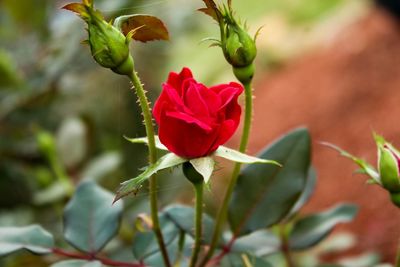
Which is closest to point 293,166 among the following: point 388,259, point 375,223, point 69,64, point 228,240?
point 228,240

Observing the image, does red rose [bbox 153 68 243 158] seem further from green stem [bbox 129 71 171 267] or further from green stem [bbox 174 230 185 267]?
green stem [bbox 174 230 185 267]

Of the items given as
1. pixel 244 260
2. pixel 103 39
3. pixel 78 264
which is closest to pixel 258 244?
pixel 244 260

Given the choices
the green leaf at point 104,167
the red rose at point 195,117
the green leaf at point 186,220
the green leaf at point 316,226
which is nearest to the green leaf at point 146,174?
the red rose at point 195,117

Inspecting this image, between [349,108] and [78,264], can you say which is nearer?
[78,264]

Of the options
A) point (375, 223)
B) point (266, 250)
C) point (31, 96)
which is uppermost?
point (31, 96)

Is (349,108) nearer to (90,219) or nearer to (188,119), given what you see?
(90,219)

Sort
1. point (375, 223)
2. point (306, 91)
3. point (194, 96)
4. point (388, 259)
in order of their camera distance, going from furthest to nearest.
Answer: point (306, 91) → point (375, 223) → point (388, 259) → point (194, 96)

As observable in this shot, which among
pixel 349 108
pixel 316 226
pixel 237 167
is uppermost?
pixel 237 167

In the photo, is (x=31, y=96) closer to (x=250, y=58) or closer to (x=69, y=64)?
(x=69, y=64)
